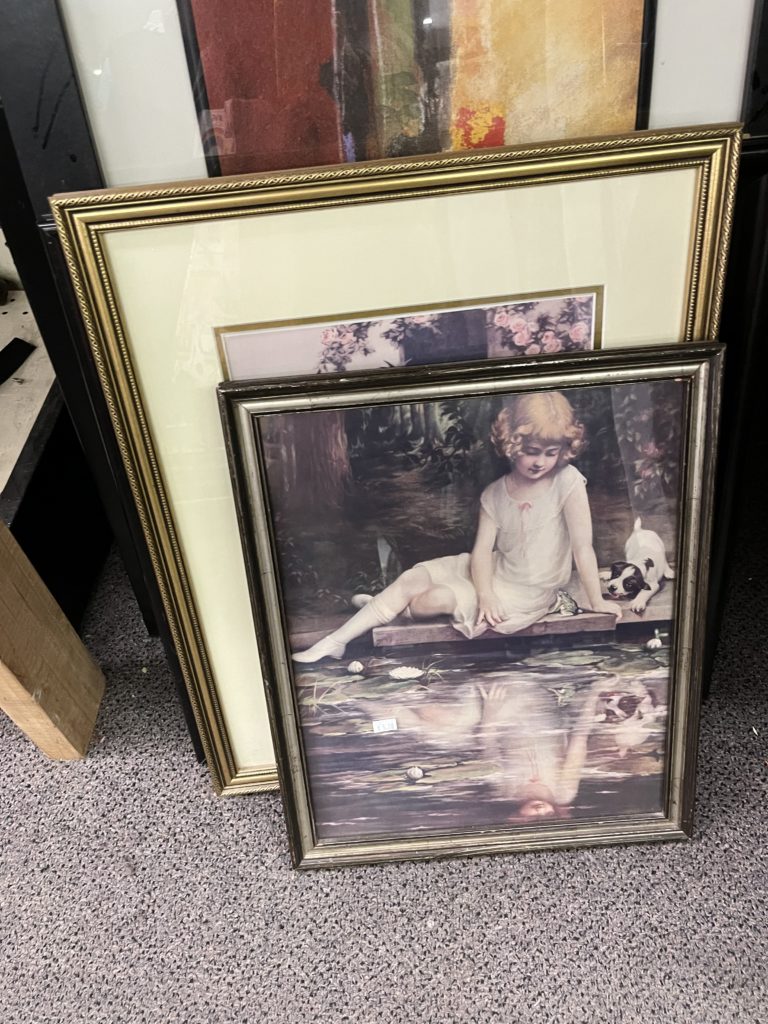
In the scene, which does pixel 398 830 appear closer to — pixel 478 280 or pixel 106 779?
pixel 106 779

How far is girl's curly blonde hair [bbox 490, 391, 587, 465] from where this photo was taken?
76 centimetres

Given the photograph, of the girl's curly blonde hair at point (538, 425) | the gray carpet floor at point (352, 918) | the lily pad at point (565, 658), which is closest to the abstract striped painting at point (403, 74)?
the girl's curly blonde hair at point (538, 425)

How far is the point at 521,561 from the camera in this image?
2.71ft

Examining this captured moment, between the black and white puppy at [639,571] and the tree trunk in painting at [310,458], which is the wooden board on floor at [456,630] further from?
the tree trunk in painting at [310,458]

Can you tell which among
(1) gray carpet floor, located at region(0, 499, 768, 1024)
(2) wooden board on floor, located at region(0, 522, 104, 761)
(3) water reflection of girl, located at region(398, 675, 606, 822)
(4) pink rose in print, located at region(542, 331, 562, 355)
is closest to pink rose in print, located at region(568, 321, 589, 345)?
(4) pink rose in print, located at region(542, 331, 562, 355)

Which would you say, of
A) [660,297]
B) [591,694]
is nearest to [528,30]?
[660,297]

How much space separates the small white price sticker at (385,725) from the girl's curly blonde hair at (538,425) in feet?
1.07

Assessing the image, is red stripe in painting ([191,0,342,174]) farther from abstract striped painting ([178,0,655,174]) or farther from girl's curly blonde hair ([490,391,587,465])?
girl's curly blonde hair ([490,391,587,465])

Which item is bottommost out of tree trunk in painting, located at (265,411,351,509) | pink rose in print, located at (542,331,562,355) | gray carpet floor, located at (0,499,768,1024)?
gray carpet floor, located at (0,499,768,1024)

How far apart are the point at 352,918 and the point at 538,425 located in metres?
0.58

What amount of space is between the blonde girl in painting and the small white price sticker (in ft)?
0.32

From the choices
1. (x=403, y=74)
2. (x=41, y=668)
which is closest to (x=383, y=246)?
(x=403, y=74)

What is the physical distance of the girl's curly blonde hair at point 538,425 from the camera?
0.76m

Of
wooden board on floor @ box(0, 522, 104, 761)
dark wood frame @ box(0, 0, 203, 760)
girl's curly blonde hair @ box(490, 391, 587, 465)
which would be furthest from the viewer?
wooden board on floor @ box(0, 522, 104, 761)
